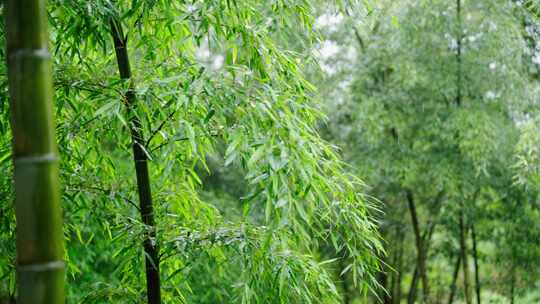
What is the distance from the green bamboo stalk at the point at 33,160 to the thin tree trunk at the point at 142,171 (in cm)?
60

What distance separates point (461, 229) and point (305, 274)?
5006mm

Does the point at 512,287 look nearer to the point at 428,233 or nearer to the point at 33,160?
the point at 428,233

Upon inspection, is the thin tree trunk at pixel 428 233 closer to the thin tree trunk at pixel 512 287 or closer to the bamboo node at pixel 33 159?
the thin tree trunk at pixel 512 287

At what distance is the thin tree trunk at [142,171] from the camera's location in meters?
2.34

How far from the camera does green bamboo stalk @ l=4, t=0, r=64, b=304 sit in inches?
64.7

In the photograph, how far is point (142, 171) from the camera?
2.43m

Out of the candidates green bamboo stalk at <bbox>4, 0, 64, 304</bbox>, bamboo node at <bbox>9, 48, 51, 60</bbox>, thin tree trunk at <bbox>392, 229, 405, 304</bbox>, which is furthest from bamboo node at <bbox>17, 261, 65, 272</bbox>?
thin tree trunk at <bbox>392, 229, 405, 304</bbox>

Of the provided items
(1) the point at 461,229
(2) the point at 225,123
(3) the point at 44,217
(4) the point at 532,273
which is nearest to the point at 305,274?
(2) the point at 225,123

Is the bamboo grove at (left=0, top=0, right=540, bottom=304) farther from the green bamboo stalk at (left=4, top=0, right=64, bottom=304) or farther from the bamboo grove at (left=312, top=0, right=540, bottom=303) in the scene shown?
the bamboo grove at (left=312, top=0, right=540, bottom=303)

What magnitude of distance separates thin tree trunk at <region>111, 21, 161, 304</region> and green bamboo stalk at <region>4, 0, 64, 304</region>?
60 centimetres

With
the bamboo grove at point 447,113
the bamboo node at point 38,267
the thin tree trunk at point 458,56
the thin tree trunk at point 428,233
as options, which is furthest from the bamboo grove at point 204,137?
the thin tree trunk at point 428,233

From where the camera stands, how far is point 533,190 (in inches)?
245

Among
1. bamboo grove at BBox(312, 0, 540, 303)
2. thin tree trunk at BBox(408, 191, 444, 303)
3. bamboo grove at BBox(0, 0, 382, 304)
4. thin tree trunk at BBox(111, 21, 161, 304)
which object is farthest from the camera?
thin tree trunk at BBox(408, 191, 444, 303)

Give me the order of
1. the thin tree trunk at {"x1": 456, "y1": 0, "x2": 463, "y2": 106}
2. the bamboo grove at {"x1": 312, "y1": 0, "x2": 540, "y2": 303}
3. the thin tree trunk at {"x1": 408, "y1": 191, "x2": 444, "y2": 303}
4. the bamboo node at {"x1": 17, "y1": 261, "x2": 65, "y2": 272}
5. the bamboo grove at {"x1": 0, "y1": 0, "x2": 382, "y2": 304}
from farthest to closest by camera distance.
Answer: the thin tree trunk at {"x1": 408, "y1": 191, "x2": 444, "y2": 303} → the thin tree trunk at {"x1": 456, "y1": 0, "x2": 463, "y2": 106} → the bamboo grove at {"x1": 312, "y1": 0, "x2": 540, "y2": 303} → the bamboo grove at {"x1": 0, "y1": 0, "x2": 382, "y2": 304} → the bamboo node at {"x1": 17, "y1": 261, "x2": 65, "y2": 272}
